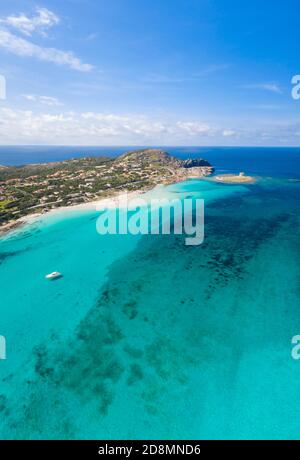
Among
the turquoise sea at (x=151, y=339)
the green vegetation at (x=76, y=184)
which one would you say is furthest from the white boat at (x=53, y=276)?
the green vegetation at (x=76, y=184)

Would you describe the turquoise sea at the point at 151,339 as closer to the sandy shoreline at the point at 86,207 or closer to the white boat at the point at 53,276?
the white boat at the point at 53,276

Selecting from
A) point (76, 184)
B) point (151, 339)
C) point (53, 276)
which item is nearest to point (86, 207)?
point (76, 184)

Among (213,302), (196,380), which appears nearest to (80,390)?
(196,380)

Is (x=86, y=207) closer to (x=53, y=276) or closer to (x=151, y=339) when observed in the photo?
(x=53, y=276)

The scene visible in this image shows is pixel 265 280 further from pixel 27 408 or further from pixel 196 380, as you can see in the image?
pixel 27 408

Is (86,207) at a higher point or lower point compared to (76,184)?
lower

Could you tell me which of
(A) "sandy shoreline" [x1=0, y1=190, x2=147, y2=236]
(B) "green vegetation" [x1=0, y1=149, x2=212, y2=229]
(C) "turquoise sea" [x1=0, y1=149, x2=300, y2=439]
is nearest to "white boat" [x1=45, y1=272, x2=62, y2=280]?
(C) "turquoise sea" [x1=0, y1=149, x2=300, y2=439]
